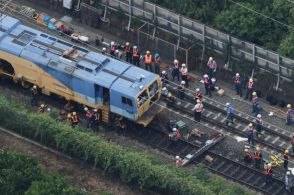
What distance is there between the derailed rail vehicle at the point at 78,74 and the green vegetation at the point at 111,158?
2.48 metres

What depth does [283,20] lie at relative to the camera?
194ft

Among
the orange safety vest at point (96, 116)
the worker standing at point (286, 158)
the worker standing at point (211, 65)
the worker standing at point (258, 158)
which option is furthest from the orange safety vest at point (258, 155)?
the orange safety vest at point (96, 116)

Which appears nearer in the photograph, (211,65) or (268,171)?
(268,171)

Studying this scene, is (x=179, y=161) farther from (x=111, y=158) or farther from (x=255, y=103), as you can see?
(x=255, y=103)

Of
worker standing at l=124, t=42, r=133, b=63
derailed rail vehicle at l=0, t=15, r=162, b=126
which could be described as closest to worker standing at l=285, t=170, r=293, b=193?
A: derailed rail vehicle at l=0, t=15, r=162, b=126

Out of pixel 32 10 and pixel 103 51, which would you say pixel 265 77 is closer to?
pixel 103 51

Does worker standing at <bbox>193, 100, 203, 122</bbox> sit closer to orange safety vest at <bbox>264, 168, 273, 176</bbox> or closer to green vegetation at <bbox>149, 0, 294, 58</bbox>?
orange safety vest at <bbox>264, 168, 273, 176</bbox>

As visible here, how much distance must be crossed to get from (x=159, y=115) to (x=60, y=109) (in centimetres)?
527

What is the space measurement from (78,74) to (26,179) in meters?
8.35

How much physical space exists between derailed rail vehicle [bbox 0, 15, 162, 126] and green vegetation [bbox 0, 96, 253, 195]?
248 centimetres

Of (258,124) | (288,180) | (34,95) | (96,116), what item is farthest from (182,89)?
(288,180)

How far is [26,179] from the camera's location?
159 ft

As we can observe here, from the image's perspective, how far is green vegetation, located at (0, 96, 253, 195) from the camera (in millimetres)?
49688

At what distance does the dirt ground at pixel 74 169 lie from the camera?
51.4 meters
